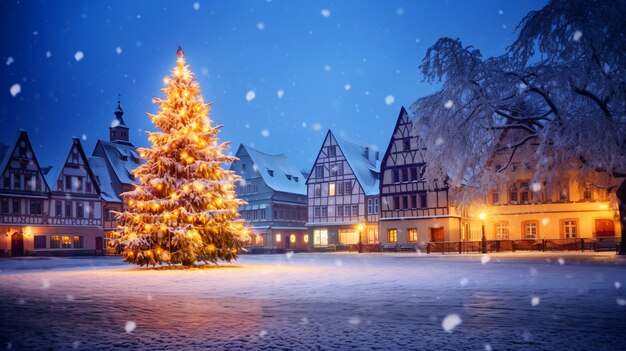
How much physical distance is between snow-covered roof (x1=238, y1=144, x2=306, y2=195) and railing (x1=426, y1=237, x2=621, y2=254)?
81.5 ft

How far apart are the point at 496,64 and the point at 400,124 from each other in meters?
25.4

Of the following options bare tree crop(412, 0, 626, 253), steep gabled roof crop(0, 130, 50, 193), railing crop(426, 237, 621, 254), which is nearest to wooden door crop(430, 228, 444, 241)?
railing crop(426, 237, 621, 254)

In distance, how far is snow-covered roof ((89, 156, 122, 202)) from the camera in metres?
59.6

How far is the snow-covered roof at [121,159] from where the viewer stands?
62.8 metres

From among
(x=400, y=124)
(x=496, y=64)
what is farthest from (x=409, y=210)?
(x=496, y=64)

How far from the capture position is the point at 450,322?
28.0 feet

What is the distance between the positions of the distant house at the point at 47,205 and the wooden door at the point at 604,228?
45.2 meters

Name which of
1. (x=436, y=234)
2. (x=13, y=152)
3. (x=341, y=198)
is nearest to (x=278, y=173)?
(x=341, y=198)

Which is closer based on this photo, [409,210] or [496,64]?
[496,64]

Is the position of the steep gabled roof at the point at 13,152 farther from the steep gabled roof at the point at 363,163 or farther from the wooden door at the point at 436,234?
the wooden door at the point at 436,234

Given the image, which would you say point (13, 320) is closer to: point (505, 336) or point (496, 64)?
point (505, 336)

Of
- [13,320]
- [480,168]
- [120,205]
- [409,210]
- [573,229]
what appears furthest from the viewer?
[120,205]

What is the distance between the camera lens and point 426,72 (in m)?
26.6

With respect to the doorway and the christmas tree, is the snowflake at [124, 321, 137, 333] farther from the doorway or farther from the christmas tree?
the doorway
